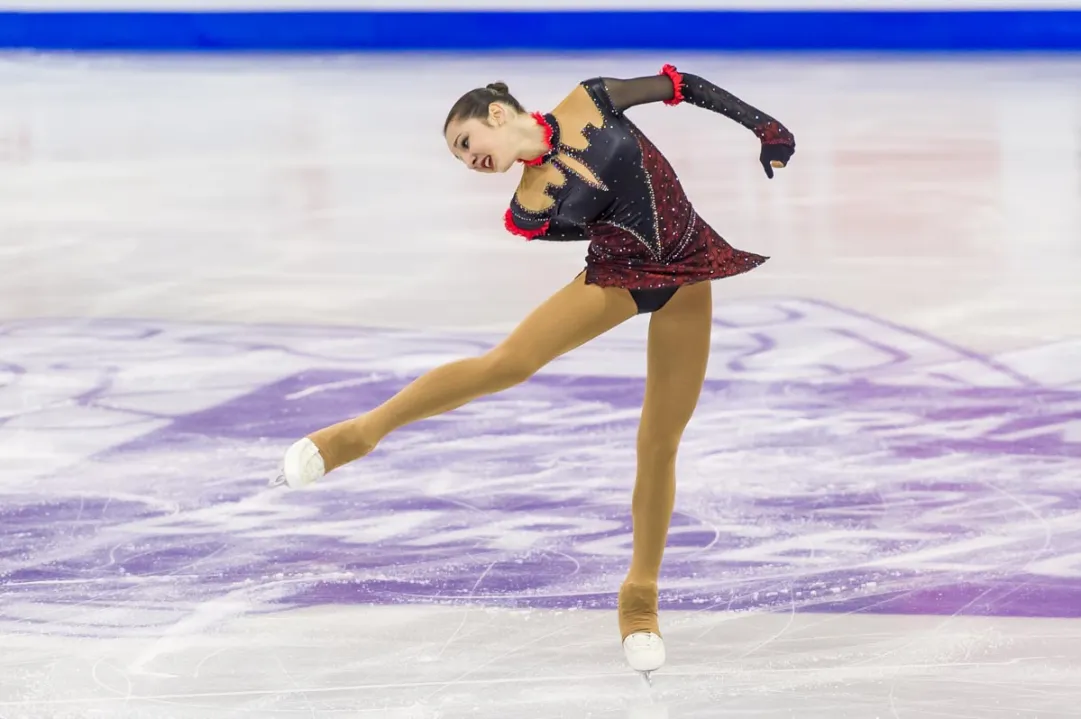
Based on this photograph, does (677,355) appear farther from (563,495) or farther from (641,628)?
(563,495)

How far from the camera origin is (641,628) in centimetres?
277

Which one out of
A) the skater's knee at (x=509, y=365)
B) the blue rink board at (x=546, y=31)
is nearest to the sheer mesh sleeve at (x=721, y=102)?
the skater's knee at (x=509, y=365)

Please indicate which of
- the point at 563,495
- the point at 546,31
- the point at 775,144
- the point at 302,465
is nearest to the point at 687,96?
A: the point at 775,144

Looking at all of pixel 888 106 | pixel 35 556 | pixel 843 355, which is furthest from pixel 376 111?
pixel 35 556

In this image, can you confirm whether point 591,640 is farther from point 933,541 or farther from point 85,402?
point 85,402

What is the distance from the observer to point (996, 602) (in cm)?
300

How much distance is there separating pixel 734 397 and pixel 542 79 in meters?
5.69

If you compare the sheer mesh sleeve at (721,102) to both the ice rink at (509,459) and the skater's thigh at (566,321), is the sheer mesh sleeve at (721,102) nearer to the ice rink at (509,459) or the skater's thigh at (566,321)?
the skater's thigh at (566,321)

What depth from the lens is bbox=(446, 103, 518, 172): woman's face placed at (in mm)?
2488

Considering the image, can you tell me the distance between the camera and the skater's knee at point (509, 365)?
2.49 metres

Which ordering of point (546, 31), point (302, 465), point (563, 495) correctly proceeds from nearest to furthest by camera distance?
point (302, 465) < point (563, 495) < point (546, 31)

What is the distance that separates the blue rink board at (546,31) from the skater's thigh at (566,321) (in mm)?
8885

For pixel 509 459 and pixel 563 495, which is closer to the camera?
pixel 563 495

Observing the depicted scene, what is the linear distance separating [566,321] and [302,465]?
17.9 inches
